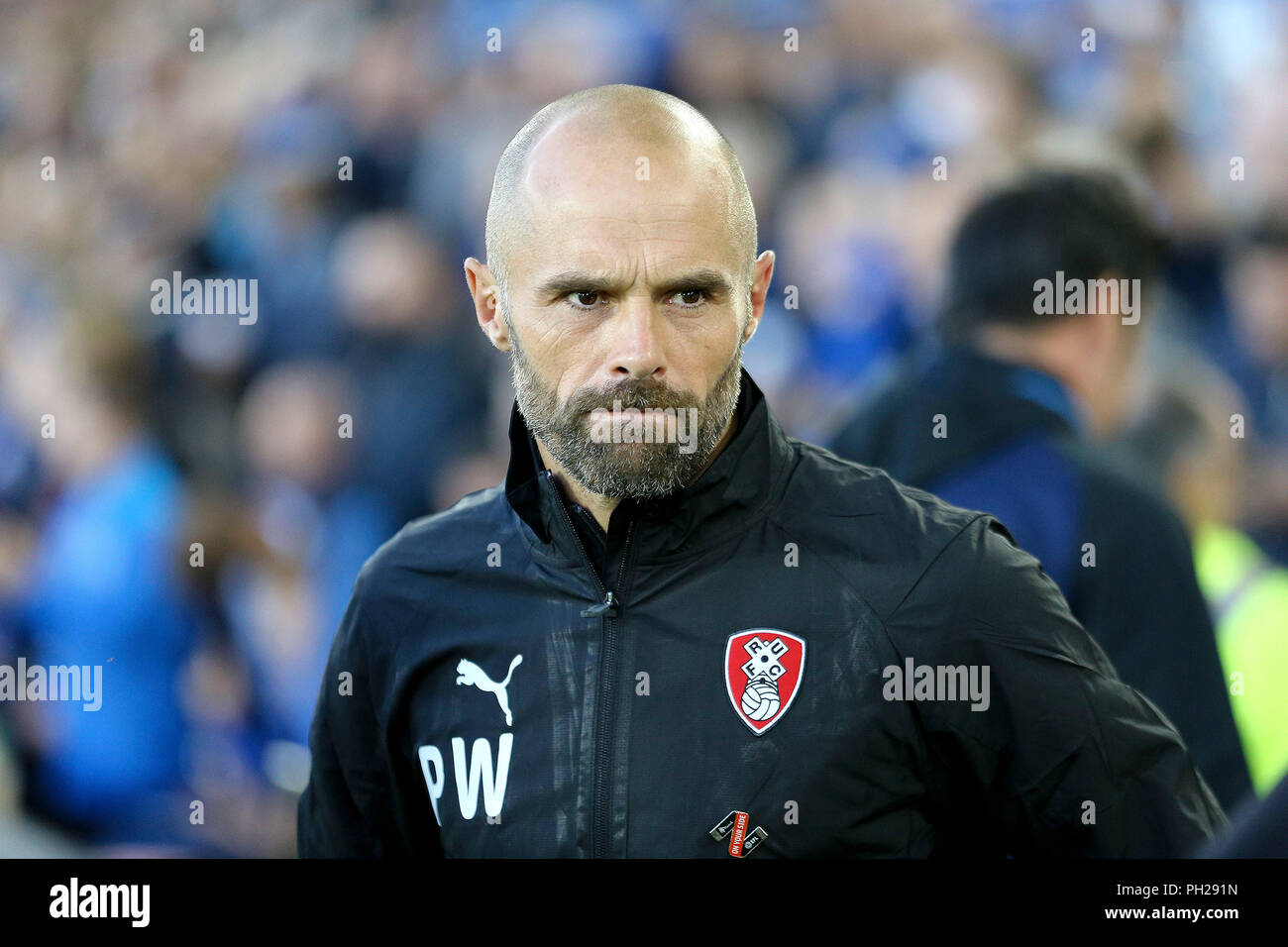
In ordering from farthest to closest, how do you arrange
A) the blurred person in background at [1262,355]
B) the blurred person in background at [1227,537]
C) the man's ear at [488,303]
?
1. the blurred person in background at [1262,355]
2. the blurred person in background at [1227,537]
3. the man's ear at [488,303]

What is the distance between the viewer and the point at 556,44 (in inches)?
150

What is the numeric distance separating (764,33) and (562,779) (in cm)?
265

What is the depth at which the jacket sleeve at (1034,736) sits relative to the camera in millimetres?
1574

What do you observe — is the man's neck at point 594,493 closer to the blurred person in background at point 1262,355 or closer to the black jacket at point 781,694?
the black jacket at point 781,694

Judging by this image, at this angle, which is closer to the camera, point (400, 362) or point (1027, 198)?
point (1027, 198)

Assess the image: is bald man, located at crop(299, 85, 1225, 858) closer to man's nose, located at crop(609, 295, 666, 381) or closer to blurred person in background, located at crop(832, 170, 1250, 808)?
man's nose, located at crop(609, 295, 666, 381)

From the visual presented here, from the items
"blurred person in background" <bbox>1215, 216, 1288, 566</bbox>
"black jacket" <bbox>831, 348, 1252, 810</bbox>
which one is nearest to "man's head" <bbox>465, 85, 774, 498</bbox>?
"black jacket" <bbox>831, 348, 1252, 810</bbox>

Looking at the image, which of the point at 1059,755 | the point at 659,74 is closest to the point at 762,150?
the point at 659,74

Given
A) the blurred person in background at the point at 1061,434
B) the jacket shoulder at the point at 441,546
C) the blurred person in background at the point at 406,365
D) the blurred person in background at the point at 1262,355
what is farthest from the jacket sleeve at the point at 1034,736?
the blurred person in background at the point at 406,365

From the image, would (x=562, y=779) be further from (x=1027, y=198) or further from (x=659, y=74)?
(x=659, y=74)

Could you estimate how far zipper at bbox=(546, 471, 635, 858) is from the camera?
158 centimetres

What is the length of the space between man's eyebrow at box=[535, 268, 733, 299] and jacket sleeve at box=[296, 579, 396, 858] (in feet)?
1.70

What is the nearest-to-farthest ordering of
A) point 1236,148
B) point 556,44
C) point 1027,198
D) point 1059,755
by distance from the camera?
point 1059,755 < point 1027,198 < point 1236,148 < point 556,44

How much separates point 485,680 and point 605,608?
0.59 ft
